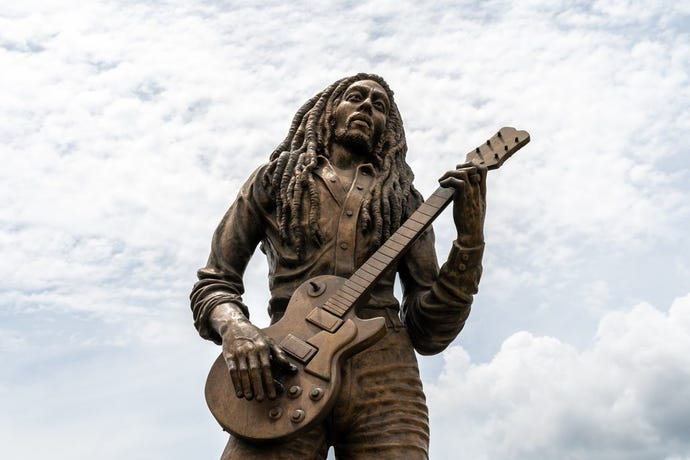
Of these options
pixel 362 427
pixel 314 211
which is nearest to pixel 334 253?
pixel 314 211

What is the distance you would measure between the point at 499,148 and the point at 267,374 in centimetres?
214

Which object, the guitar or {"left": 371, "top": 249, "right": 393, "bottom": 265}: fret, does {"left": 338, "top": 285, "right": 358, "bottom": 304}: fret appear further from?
{"left": 371, "top": 249, "right": 393, "bottom": 265}: fret

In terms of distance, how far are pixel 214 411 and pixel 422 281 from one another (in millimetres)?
1645

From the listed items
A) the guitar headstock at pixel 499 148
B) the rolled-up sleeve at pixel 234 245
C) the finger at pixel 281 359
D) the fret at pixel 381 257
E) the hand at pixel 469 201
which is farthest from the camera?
the guitar headstock at pixel 499 148

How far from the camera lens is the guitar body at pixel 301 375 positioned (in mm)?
4547

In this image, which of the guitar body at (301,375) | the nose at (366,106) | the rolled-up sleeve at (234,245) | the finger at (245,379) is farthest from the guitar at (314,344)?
the nose at (366,106)

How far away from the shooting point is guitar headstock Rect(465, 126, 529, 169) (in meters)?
5.65

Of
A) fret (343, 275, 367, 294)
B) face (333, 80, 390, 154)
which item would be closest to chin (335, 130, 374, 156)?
face (333, 80, 390, 154)

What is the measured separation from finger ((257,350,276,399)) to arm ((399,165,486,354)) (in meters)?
1.21

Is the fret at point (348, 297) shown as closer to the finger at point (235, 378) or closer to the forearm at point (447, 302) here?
the forearm at point (447, 302)

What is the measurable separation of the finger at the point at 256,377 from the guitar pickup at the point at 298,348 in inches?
9.5

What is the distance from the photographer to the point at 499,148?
5707 millimetres

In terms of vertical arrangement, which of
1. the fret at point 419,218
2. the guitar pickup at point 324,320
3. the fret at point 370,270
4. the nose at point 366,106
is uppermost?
the nose at point 366,106

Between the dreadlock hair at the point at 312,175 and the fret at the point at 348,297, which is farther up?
the dreadlock hair at the point at 312,175
